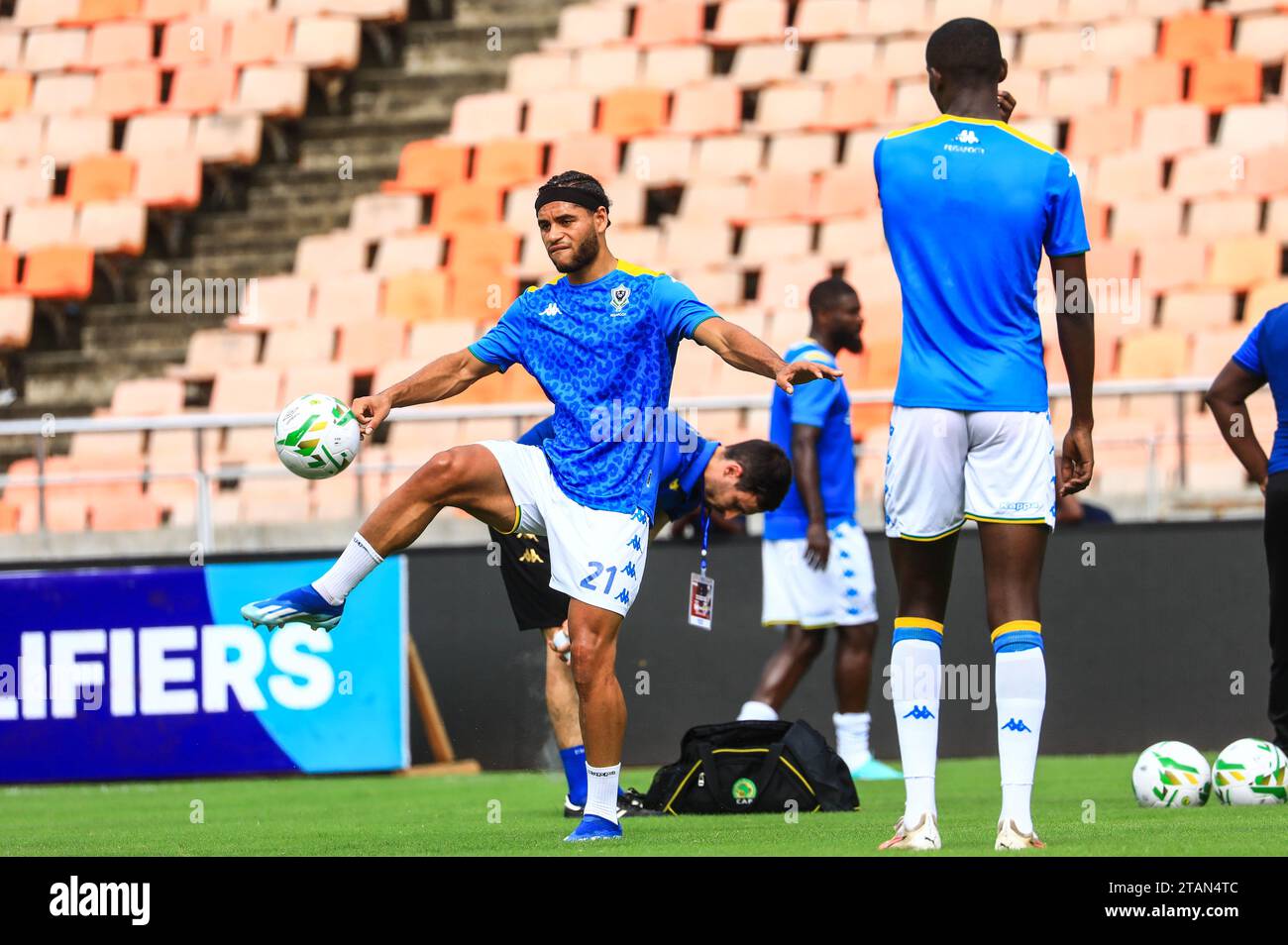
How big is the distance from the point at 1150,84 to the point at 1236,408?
1041 centimetres

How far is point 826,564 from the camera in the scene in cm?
968

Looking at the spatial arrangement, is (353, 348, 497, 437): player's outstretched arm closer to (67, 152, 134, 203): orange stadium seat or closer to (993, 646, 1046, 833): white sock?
(993, 646, 1046, 833): white sock

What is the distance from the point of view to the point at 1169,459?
12.2m

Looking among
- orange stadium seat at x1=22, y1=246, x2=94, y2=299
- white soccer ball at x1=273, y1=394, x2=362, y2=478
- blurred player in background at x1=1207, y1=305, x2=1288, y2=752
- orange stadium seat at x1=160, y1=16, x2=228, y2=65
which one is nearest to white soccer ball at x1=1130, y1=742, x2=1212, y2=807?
blurred player in background at x1=1207, y1=305, x2=1288, y2=752

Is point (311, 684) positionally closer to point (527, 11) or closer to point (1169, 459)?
point (1169, 459)

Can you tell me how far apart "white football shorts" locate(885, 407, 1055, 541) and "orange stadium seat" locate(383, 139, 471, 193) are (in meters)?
13.9

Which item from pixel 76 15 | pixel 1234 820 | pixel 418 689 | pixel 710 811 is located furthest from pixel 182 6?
pixel 1234 820

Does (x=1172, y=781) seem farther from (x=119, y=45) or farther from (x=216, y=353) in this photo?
(x=119, y=45)

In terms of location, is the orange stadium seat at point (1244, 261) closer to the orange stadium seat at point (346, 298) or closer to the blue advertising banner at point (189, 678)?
the orange stadium seat at point (346, 298)

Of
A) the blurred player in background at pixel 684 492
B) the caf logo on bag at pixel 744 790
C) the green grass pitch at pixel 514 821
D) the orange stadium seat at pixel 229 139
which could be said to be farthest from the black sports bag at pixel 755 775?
the orange stadium seat at pixel 229 139

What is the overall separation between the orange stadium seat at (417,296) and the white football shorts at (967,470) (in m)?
12.0

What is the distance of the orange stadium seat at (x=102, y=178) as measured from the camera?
1967 cm
